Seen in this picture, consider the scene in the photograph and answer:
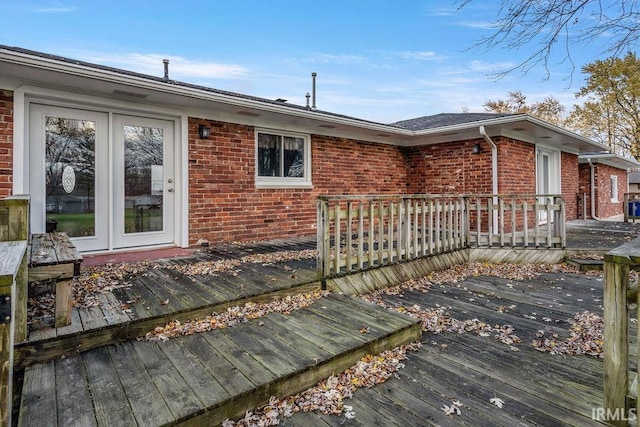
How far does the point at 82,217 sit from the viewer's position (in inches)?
180

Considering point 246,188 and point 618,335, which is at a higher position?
point 246,188

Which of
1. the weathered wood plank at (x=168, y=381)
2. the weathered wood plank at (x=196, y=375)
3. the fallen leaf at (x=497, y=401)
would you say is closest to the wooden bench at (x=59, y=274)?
the weathered wood plank at (x=168, y=381)

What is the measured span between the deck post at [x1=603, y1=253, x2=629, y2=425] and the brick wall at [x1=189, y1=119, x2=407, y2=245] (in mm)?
5128

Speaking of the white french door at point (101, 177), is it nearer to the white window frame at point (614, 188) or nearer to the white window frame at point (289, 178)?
the white window frame at point (289, 178)

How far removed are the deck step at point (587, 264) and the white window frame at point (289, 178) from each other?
4859 millimetres

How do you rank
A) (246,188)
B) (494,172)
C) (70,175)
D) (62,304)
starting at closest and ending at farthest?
(62,304), (70,175), (246,188), (494,172)

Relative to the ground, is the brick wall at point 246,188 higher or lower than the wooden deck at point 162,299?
higher

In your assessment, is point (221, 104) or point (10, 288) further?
point (221, 104)

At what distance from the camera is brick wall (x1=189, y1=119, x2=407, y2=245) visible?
219 inches

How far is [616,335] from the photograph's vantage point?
1.81m

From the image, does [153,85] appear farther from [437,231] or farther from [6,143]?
[437,231]

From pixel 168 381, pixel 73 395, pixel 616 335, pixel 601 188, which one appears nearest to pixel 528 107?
pixel 601 188

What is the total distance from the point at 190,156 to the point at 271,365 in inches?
162

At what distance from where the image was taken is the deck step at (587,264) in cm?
547
